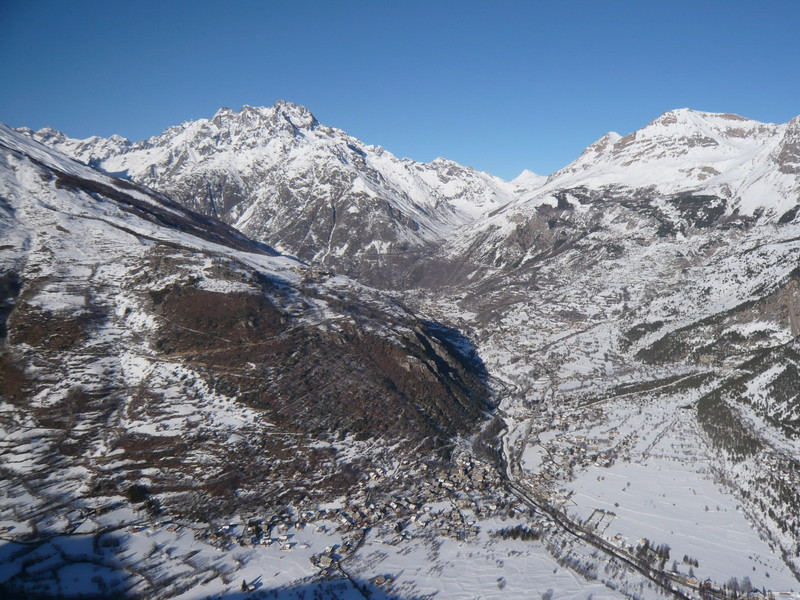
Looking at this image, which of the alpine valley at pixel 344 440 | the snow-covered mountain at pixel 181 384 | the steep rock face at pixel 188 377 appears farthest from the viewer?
the steep rock face at pixel 188 377

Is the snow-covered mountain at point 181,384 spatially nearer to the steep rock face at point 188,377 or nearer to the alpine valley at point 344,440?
the steep rock face at point 188,377

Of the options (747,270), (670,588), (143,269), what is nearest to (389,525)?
(670,588)

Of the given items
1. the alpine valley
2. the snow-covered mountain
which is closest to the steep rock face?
the snow-covered mountain

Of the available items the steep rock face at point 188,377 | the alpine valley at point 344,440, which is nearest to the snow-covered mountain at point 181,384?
the steep rock face at point 188,377

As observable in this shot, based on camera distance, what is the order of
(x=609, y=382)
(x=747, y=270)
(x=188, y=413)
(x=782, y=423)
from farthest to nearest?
(x=747, y=270), (x=609, y=382), (x=782, y=423), (x=188, y=413)

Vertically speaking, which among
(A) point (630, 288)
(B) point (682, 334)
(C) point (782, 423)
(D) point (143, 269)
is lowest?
(C) point (782, 423)

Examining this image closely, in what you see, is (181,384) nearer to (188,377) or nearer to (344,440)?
(188,377)

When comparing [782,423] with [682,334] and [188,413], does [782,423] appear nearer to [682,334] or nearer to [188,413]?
[682,334]

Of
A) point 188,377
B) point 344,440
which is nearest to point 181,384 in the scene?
point 188,377

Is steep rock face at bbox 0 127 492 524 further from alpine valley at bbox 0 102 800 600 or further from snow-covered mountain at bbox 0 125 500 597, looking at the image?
alpine valley at bbox 0 102 800 600
